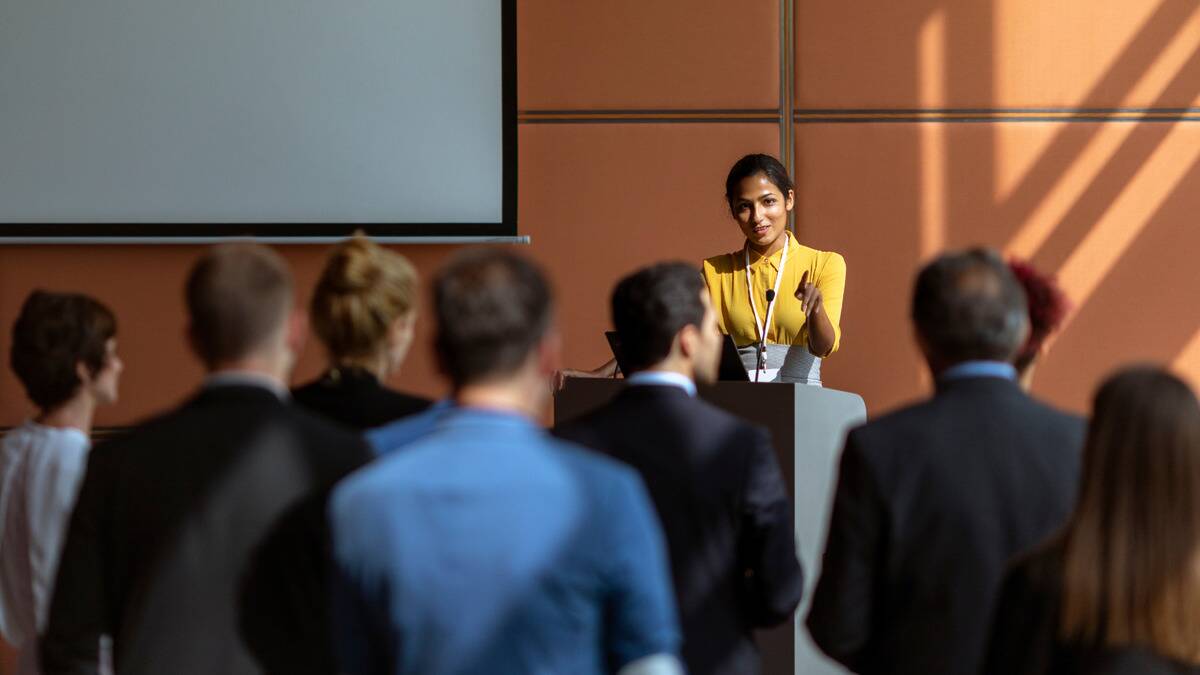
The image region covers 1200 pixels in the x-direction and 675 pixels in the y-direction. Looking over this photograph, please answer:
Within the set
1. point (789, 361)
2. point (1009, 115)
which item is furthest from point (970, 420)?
point (1009, 115)

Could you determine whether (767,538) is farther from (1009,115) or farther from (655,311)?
(1009,115)

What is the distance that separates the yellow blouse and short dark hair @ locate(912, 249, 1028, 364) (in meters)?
1.71

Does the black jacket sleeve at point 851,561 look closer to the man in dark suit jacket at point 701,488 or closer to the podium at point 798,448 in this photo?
the man in dark suit jacket at point 701,488

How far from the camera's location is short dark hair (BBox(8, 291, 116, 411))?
7.71 feet

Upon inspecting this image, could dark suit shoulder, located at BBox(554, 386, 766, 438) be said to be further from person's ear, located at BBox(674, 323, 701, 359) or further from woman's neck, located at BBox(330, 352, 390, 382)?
woman's neck, located at BBox(330, 352, 390, 382)

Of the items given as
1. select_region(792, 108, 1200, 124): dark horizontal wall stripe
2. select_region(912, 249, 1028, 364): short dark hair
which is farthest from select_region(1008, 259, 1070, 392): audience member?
select_region(792, 108, 1200, 124): dark horizontal wall stripe

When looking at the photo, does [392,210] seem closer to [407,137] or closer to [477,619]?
[407,137]

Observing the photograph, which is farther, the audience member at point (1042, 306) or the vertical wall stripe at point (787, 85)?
the vertical wall stripe at point (787, 85)

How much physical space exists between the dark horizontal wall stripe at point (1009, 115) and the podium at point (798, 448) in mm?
1750

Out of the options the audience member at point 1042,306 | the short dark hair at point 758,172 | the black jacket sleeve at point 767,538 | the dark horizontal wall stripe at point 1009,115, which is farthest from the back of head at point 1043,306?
the dark horizontal wall stripe at point 1009,115

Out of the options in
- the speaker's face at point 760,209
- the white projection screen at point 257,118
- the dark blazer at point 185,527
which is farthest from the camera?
the white projection screen at point 257,118

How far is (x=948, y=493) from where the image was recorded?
1799 millimetres

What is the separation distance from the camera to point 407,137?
4.54 meters

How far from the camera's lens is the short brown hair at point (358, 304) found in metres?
2.11
